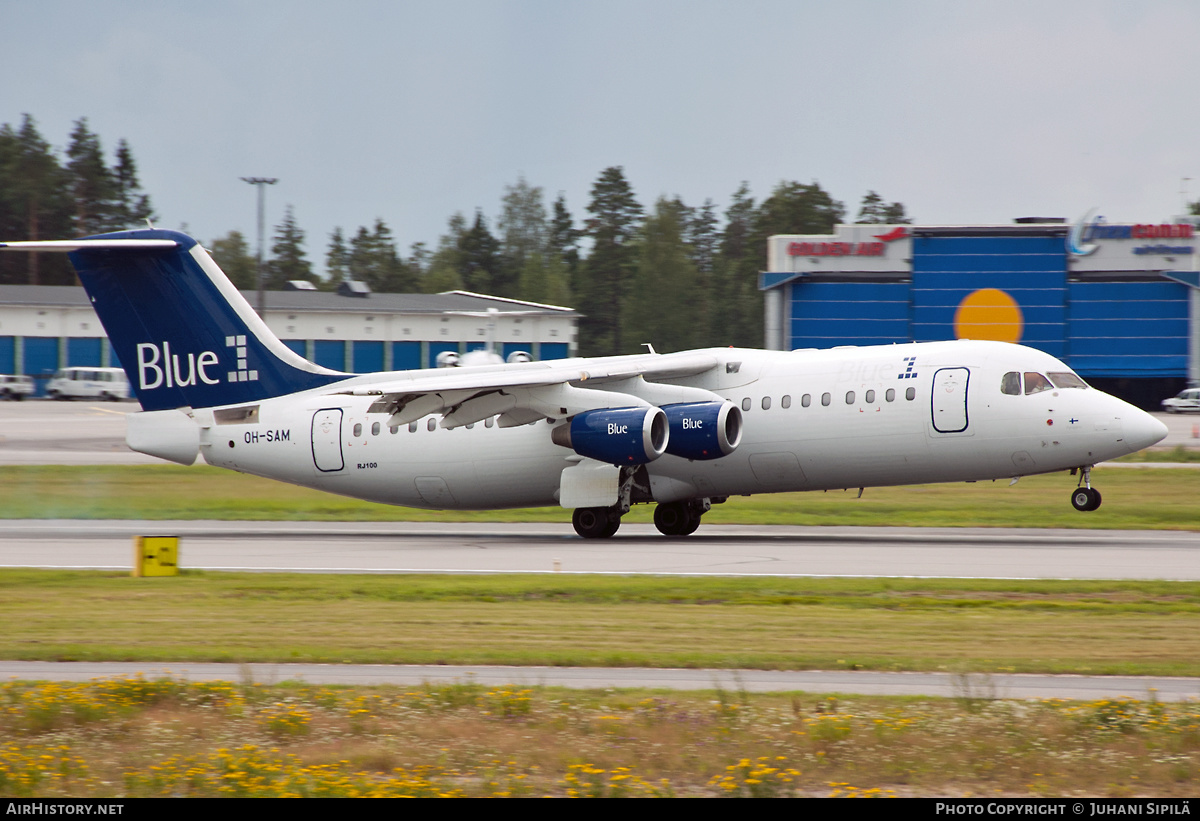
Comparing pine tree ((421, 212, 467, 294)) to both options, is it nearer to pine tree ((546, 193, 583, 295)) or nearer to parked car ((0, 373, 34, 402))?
pine tree ((546, 193, 583, 295))

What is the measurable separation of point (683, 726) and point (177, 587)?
35.4 ft

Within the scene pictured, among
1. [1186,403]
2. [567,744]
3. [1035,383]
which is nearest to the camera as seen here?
[567,744]

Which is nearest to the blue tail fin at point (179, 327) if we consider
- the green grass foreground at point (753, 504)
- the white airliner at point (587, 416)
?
the white airliner at point (587, 416)

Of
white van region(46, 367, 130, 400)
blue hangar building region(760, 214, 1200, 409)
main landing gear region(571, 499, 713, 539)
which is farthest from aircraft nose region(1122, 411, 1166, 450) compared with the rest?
white van region(46, 367, 130, 400)

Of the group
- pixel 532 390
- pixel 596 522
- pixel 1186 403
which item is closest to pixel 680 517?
pixel 596 522

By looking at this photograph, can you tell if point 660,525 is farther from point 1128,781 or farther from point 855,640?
point 1128,781

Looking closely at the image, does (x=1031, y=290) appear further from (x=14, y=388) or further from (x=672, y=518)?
(x=14, y=388)

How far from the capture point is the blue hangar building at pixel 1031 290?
247 feet

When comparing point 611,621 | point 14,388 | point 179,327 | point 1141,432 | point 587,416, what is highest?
point 179,327

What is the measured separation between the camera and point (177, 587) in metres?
17.9

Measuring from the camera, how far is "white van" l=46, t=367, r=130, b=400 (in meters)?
81.9

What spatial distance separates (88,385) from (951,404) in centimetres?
7115

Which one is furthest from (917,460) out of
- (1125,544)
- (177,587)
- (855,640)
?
(177,587)

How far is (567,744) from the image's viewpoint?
900 centimetres
